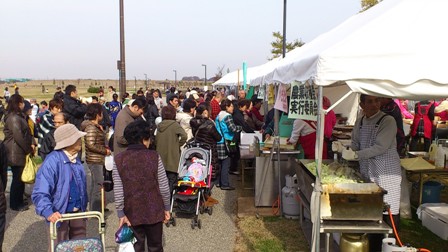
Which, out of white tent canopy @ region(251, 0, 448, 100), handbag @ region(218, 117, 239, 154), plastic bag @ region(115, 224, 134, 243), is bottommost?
plastic bag @ region(115, 224, 134, 243)

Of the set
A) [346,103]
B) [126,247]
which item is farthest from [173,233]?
[346,103]

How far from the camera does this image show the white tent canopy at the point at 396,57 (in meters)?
3.14

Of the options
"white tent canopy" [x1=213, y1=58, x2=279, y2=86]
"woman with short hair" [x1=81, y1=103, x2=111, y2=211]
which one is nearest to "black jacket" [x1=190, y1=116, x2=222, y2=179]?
"woman with short hair" [x1=81, y1=103, x2=111, y2=211]

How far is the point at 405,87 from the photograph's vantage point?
3.20 metres

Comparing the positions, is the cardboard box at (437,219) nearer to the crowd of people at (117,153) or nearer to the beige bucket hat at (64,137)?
the crowd of people at (117,153)

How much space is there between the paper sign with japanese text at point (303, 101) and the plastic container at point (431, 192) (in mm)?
2993

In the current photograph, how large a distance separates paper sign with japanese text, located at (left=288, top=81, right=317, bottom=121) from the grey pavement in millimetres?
1973

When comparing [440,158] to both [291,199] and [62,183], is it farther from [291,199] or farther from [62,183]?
[62,183]

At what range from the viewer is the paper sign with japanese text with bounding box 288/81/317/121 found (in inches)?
186

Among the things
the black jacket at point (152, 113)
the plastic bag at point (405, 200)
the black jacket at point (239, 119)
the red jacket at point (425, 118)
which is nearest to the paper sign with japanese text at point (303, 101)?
the plastic bag at point (405, 200)

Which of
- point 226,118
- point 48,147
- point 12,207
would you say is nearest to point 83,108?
point 48,147

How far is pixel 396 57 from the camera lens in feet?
10.5

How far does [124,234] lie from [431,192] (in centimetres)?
523

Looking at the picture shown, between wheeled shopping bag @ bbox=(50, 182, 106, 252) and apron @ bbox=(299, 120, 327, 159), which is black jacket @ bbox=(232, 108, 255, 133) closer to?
apron @ bbox=(299, 120, 327, 159)
